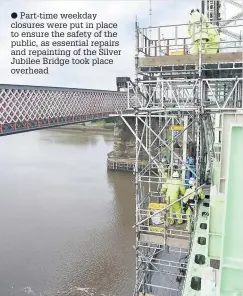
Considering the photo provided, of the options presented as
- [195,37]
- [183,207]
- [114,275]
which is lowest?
[114,275]

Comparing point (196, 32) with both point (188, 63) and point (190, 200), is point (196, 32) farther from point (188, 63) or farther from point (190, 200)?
point (190, 200)

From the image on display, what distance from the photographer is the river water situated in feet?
30.8

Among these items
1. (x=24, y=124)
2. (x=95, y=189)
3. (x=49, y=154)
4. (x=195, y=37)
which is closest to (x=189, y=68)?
(x=195, y=37)

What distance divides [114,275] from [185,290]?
7069 mm

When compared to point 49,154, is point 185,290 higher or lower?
higher

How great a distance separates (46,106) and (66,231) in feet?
21.3

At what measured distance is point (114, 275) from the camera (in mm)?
9711

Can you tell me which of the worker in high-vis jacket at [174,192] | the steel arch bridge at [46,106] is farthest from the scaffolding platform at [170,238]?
the steel arch bridge at [46,106]

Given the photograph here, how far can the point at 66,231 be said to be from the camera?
12719 mm

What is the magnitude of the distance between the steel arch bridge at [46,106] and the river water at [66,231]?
3.83m

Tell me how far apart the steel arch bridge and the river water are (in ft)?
12.6

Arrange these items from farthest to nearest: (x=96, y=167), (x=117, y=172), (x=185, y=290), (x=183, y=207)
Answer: (x=96, y=167)
(x=117, y=172)
(x=183, y=207)
(x=185, y=290)

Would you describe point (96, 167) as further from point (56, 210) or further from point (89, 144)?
point (89, 144)

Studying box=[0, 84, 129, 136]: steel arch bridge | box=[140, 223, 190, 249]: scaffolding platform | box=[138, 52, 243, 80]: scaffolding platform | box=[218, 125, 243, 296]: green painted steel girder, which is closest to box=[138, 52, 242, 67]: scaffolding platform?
box=[138, 52, 243, 80]: scaffolding platform
